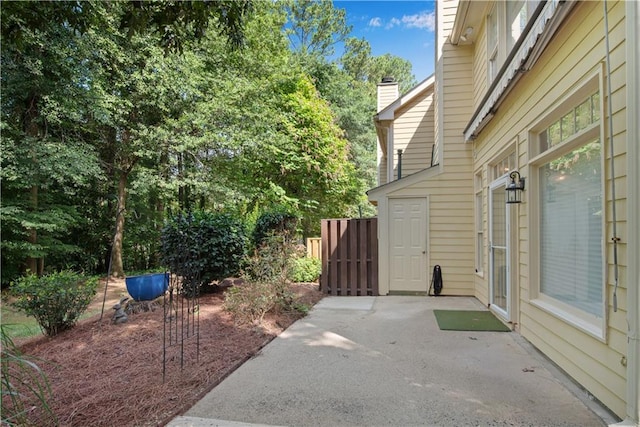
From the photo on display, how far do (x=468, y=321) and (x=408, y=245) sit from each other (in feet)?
7.69

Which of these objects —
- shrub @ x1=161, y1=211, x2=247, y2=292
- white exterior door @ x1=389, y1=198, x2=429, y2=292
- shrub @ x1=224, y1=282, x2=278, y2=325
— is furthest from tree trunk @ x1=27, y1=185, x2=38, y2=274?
white exterior door @ x1=389, y1=198, x2=429, y2=292

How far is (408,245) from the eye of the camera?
709cm

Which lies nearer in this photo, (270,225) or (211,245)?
(211,245)

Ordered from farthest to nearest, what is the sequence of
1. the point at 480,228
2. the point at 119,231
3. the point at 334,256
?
1. the point at 119,231
2. the point at 334,256
3. the point at 480,228

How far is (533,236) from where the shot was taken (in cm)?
383

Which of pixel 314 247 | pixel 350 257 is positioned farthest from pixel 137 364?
pixel 314 247

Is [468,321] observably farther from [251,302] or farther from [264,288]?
[251,302]

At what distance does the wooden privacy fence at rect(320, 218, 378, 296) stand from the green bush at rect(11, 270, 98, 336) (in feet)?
14.0

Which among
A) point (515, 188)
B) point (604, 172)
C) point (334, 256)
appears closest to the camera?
point (604, 172)

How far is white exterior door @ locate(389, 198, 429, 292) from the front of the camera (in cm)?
703

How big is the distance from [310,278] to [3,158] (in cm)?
742

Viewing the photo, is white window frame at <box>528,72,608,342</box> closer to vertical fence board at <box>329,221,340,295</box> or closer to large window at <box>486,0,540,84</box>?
large window at <box>486,0,540,84</box>

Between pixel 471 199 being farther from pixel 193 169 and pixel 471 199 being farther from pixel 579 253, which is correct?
pixel 193 169

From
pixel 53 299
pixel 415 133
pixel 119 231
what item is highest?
pixel 415 133
